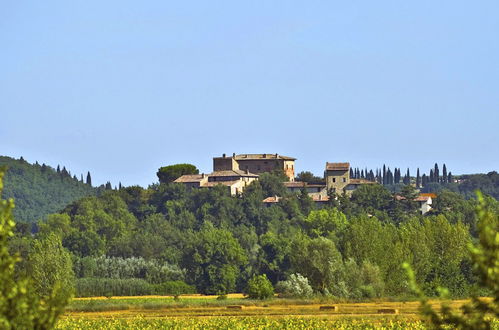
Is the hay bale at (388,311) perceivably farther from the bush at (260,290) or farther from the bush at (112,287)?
the bush at (112,287)

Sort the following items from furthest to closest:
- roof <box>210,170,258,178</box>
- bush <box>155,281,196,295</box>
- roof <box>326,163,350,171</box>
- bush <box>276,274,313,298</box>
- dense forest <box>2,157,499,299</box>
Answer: roof <box>210,170,258,178</box> → roof <box>326,163,350,171</box> → bush <box>155,281,196,295</box> → dense forest <box>2,157,499,299</box> → bush <box>276,274,313,298</box>

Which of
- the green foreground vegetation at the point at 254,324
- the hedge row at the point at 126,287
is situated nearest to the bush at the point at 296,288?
the hedge row at the point at 126,287

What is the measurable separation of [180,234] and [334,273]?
60.2 m

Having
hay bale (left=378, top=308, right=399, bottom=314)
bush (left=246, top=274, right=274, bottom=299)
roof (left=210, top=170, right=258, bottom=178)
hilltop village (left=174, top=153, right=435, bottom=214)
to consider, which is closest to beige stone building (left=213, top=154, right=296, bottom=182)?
hilltop village (left=174, top=153, right=435, bottom=214)

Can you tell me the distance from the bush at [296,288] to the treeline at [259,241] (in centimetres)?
49

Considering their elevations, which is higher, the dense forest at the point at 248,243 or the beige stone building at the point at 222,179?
the beige stone building at the point at 222,179

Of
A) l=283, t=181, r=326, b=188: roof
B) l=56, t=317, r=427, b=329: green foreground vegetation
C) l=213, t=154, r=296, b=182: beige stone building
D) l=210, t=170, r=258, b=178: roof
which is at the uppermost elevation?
l=213, t=154, r=296, b=182: beige stone building

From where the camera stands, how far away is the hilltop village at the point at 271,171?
160 m

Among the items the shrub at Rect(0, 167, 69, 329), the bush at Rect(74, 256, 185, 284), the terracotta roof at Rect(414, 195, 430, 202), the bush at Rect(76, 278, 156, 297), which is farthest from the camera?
the terracotta roof at Rect(414, 195, 430, 202)

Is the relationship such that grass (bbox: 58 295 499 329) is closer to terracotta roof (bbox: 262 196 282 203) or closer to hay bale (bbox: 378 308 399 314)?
hay bale (bbox: 378 308 399 314)

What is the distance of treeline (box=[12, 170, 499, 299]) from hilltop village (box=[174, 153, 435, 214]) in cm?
342

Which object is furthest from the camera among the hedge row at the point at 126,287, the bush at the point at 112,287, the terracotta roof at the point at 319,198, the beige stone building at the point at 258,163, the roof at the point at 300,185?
the beige stone building at the point at 258,163

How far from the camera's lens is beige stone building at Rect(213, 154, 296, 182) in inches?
6969

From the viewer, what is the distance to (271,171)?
17438 cm
